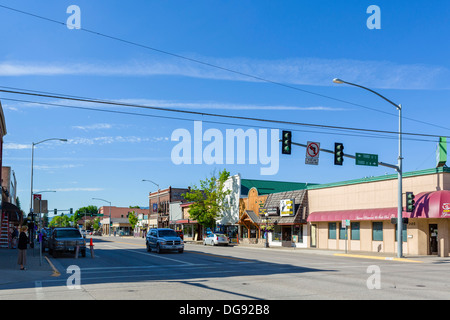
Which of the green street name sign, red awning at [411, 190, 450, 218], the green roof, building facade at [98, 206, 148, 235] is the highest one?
the green street name sign

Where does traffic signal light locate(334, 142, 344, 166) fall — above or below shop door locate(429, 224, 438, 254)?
above

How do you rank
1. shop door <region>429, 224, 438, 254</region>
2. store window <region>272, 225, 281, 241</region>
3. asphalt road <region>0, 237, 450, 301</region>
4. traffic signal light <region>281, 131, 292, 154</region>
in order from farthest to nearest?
store window <region>272, 225, 281, 241</region> → shop door <region>429, 224, 438, 254</region> → traffic signal light <region>281, 131, 292, 154</region> → asphalt road <region>0, 237, 450, 301</region>

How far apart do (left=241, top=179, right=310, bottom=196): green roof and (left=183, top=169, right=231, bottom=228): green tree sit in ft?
7.93

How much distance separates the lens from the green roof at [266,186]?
6412cm

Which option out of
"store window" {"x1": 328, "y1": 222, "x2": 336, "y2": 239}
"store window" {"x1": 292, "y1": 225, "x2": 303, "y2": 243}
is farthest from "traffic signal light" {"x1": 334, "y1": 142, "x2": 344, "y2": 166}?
"store window" {"x1": 292, "y1": 225, "x2": 303, "y2": 243}

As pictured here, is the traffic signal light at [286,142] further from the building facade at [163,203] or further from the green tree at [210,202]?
the building facade at [163,203]

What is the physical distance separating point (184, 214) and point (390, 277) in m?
64.9

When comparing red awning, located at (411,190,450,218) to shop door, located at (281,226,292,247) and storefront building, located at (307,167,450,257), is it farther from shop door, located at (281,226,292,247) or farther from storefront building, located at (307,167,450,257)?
shop door, located at (281,226,292,247)

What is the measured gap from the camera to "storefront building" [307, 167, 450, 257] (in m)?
31.5

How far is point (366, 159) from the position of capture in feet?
94.2

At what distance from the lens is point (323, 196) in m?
43.8

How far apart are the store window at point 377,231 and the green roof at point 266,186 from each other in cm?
2667
